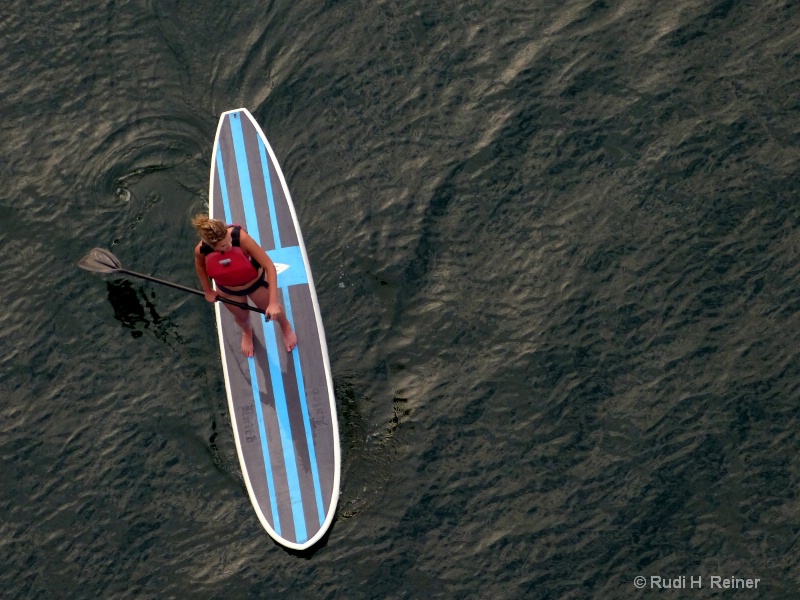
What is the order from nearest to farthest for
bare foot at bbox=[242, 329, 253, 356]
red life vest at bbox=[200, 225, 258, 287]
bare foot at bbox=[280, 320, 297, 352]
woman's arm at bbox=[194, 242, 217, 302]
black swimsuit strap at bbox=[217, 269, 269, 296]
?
red life vest at bbox=[200, 225, 258, 287], woman's arm at bbox=[194, 242, 217, 302], black swimsuit strap at bbox=[217, 269, 269, 296], bare foot at bbox=[280, 320, 297, 352], bare foot at bbox=[242, 329, 253, 356]

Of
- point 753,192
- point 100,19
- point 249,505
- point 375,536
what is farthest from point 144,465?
point 753,192

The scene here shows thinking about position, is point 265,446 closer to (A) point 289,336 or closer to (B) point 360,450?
(B) point 360,450

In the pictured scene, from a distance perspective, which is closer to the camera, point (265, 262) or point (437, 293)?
point (265, 262)

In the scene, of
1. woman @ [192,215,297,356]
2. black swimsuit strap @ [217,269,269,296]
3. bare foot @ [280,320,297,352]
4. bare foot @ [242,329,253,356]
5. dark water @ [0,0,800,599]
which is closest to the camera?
woman @ [192,215,297,356]

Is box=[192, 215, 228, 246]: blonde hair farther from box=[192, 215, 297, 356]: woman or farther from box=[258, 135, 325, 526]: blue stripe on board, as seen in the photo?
box=[258, 135, 325, 526]: blue stripe on board

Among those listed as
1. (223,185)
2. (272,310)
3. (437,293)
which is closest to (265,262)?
(272,310)

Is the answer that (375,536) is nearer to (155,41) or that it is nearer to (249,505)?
(249,505)

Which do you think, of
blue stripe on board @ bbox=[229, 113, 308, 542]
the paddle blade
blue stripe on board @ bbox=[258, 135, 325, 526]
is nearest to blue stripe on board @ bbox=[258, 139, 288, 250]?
blue stripe on board @ bbox=[258, 135, 325, 526]

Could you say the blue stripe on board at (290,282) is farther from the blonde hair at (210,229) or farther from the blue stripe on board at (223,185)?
the blonde hair at (210,229)
